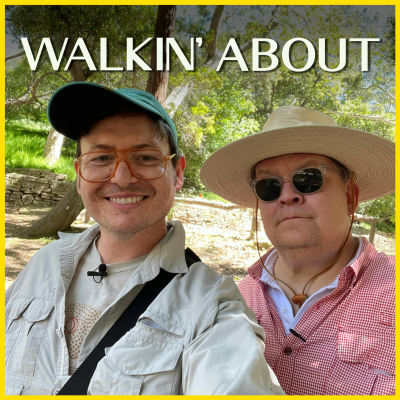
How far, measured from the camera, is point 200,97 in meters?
14.2

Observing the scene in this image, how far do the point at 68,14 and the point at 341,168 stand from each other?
776 cm

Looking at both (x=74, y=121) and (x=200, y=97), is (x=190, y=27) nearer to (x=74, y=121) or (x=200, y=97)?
(x=200, y=97)

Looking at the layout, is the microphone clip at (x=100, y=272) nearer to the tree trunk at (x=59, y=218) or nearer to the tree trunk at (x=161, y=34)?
the tree trunk at (x=161, y=34)

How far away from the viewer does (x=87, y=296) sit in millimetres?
1674

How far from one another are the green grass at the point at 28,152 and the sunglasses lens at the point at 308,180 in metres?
12.8

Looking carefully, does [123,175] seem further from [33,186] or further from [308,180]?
[33,186]

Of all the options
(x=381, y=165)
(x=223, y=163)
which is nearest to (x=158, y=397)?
(x=223, y=163)

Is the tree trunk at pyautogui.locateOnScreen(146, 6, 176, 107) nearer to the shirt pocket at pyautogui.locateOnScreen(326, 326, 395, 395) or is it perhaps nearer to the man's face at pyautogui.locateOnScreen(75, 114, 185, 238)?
the man's face at pyautogui.locateOnScreen(75, 114, 185, 238)

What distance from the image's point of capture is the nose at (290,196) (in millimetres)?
2002

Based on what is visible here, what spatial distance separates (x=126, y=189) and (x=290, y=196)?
848mm

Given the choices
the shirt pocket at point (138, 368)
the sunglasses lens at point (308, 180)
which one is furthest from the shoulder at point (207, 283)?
the sunglasses lens at point (308, 180)

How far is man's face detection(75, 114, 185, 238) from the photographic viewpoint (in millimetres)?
1665

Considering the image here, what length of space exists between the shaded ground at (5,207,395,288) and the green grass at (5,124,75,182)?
1.77 meters

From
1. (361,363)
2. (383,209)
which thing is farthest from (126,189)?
(383,209)
